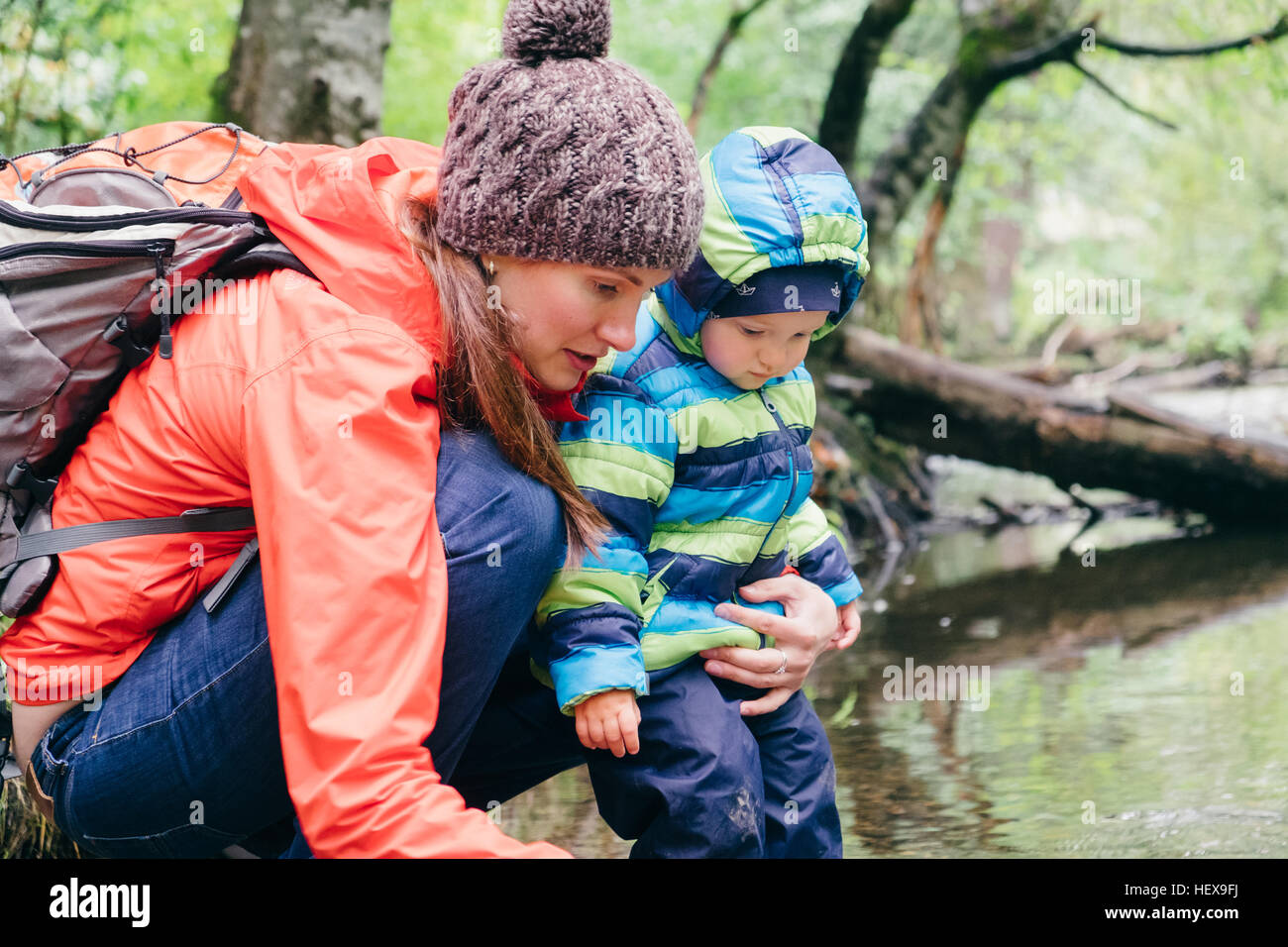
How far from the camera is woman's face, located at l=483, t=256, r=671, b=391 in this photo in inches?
66.4

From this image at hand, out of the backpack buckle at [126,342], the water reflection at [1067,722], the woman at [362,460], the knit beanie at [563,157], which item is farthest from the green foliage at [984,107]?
the water reflection at [1067,722]

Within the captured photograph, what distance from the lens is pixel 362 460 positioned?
4.73ft

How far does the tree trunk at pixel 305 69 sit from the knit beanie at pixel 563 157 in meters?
2.20

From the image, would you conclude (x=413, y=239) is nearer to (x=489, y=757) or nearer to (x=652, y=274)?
(x=652, y=274)

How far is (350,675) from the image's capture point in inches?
54.7

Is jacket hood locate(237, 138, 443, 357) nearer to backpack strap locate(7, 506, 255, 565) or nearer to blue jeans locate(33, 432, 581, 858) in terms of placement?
blue jeans locate(33, 432, 581, 858)

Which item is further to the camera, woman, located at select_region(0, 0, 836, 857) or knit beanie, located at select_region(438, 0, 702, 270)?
knit beanie, located at select_region(438, 0, 702, 270)

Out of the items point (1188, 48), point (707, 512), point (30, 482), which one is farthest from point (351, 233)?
point (1188, 48)

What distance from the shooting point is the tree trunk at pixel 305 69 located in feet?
12.1

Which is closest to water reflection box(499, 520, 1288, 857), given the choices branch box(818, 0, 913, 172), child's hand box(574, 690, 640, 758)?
child's hand box(574, 690, 640, 758)

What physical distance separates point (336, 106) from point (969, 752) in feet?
8.53

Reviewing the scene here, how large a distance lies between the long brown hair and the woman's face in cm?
3

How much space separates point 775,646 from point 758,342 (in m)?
0.51

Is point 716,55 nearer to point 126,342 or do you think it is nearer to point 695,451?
point 695,451
